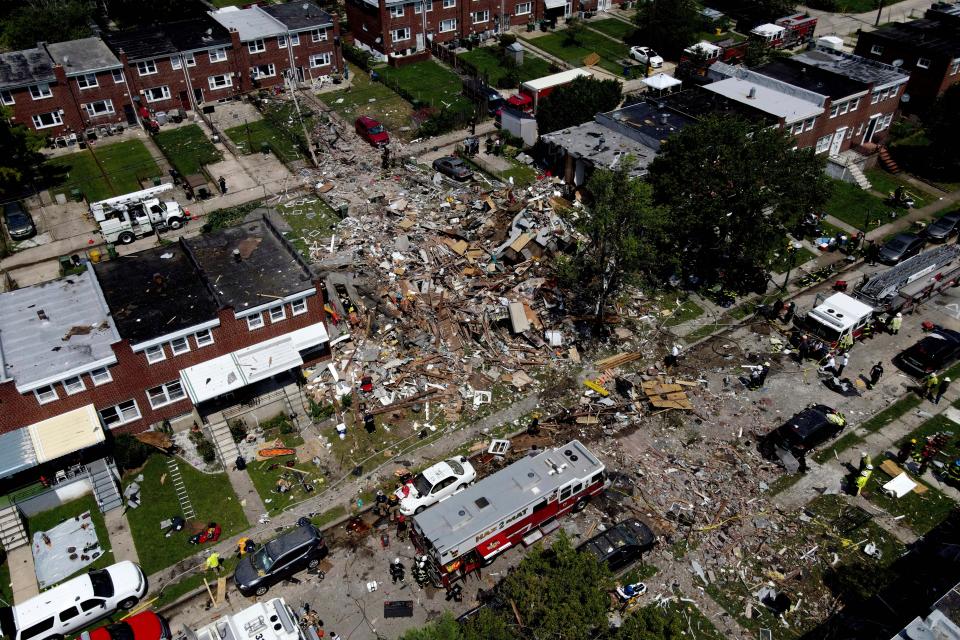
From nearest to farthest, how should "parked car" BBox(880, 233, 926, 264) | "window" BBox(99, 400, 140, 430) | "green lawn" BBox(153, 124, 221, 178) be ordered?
"window" BBox(99, 400, 140, 430), "parked car" BBox(880, 233, 926, 264), "green lawn" BBox(153, 124, 221, 178)

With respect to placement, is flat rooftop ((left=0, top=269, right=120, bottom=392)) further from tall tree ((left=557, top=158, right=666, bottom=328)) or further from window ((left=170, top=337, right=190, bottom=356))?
tall tree ((left=557, top=158, right=666, bottom=328))

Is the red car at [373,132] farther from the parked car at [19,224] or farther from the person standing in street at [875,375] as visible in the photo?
the person standing in street at [875,375]

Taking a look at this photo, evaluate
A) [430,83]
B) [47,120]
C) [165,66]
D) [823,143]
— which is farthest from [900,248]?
[47,120]

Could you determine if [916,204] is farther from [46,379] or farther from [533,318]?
[46,379]

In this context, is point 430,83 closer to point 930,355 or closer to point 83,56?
point 83,56

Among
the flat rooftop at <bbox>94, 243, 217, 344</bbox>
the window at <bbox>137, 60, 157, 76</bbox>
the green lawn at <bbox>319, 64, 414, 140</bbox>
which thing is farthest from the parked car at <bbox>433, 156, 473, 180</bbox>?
the window at <bbox>137, 60, 157, 76</bbox>

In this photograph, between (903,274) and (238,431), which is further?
(903,274)
